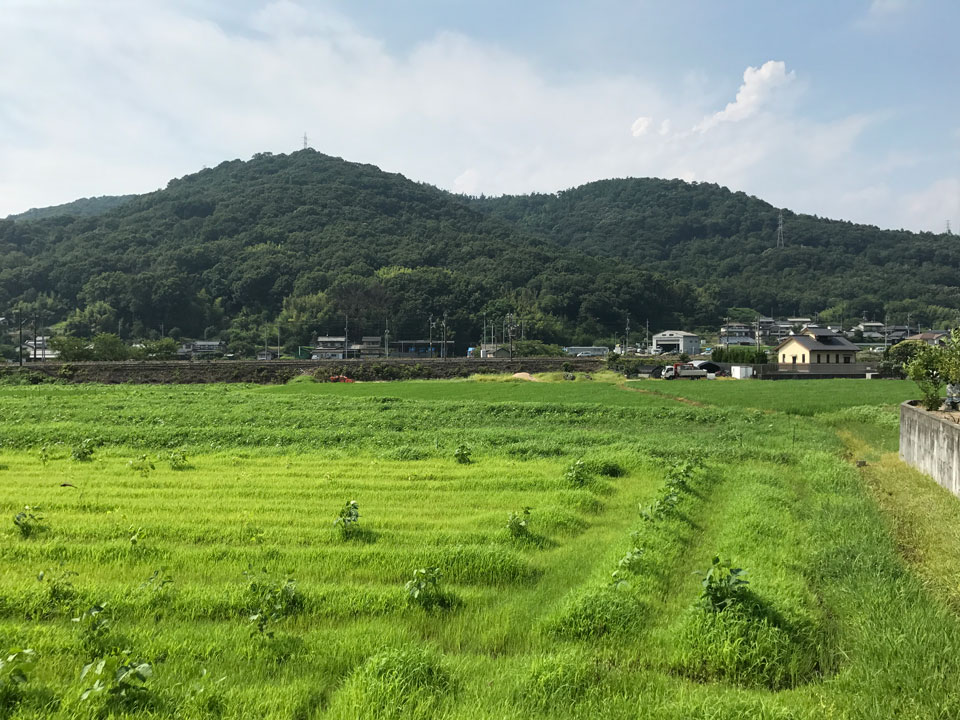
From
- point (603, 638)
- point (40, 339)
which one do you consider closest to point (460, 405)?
point (603, 638)

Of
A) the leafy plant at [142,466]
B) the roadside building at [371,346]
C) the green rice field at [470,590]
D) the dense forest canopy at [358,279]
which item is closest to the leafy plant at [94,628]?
the green rice field at [470,590]

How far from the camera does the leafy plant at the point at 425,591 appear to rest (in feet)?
21.7

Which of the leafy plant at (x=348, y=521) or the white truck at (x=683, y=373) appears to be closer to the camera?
the leafy plant at (x=348, y=521)

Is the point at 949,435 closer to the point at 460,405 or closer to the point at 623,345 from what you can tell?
the point at 460,405

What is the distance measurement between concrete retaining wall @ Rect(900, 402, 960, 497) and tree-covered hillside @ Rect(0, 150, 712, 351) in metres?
103

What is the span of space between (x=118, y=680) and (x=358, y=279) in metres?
132

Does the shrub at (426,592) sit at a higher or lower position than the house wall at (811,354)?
lower

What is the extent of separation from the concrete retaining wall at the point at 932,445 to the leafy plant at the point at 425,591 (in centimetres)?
1137

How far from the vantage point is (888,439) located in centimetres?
2141

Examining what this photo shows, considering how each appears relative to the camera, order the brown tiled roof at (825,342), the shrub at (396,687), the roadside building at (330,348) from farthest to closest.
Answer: the roadside building at (330,348)
the brown tiled roof at (825,342)
the shrub at (396,687)

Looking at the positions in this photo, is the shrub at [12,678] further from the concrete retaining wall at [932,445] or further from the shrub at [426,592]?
the concrete retaining wall at [932,445]

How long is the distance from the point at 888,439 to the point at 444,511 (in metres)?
18.8

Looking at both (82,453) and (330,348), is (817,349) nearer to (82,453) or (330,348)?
(82,453)

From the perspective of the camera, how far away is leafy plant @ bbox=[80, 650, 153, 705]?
14.4 ft
